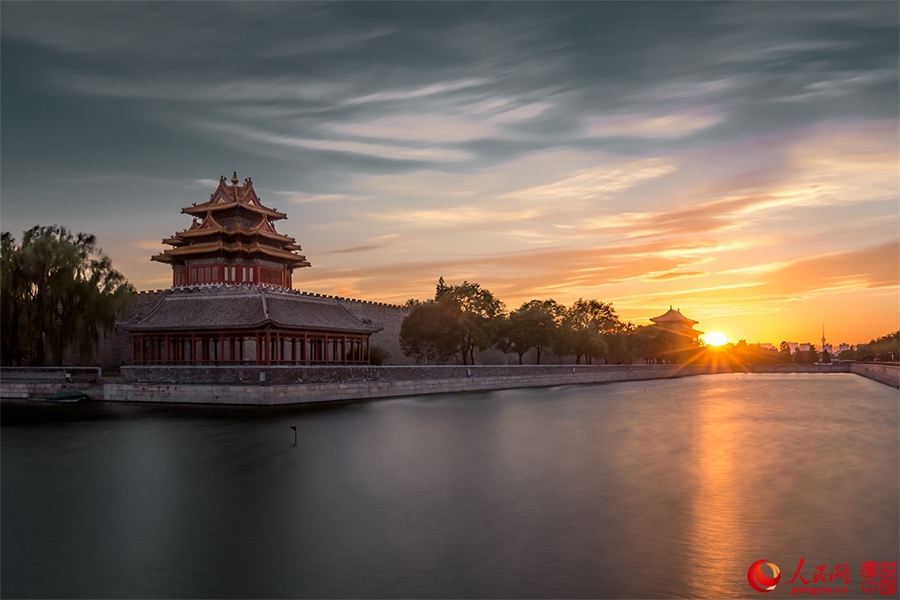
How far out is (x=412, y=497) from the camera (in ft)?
49.7

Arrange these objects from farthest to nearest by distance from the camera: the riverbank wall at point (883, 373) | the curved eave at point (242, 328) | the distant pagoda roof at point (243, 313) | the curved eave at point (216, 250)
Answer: the riverbank wall at point (883, 373) < the curved eave at point (216, 250) < the distant pagoda roof at point (243, 313) < the curved eave at point (242, 328)

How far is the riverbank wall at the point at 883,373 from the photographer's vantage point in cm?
5256

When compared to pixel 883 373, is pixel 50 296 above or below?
above

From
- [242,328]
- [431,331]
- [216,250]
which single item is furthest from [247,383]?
[431,331]

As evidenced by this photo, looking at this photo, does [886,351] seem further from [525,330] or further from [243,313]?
[243,313]

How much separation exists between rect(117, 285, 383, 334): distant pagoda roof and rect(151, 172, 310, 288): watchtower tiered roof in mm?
5055

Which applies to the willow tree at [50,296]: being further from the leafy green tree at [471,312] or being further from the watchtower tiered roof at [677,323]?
the watchtower tiered roof at [677,323]

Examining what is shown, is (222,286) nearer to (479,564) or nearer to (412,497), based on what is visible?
(412,497)

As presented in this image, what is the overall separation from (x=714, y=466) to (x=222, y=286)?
3603cm

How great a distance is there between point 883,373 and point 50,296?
60305 millimetres

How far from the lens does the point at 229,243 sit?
51.1 meters

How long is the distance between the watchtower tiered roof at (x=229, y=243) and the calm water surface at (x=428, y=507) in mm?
23165

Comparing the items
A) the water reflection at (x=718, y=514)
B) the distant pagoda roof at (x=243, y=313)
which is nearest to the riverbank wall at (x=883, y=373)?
the water reflection at (x=718, y=514)

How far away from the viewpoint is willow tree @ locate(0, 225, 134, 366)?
3772cm
